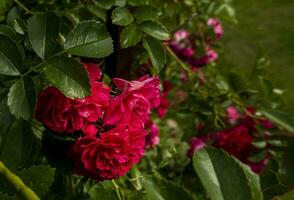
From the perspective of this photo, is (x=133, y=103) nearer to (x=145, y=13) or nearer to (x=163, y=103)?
(x=145, y=13)

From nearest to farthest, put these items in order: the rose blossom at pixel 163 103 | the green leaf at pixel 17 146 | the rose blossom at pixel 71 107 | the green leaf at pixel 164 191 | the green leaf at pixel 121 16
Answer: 1. the green leaf at pixel 164 191
2. the green leaf at pixel 17 146
3. the rose blossom at pixel 71 107
4. the green leaf at pixel 121 16
5. the rose blossom at pixel 163 103

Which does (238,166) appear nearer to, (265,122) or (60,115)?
(60,115)

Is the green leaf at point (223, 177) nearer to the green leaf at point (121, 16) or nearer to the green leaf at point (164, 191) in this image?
the green leaf at point (164, 191)

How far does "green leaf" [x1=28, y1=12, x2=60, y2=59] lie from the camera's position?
3.17 ft

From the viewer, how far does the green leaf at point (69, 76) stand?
3.03ft

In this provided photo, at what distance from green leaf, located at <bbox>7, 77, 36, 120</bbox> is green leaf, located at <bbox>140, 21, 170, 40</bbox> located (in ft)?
1.16

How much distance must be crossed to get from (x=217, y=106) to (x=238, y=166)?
1106 mm

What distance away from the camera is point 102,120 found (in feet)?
3.51

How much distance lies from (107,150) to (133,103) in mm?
98

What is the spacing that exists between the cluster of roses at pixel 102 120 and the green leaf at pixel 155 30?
0.53 ft

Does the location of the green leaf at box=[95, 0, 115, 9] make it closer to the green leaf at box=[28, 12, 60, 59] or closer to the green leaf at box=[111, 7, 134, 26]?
the green leaf at box=[111, 7, 134, 26]

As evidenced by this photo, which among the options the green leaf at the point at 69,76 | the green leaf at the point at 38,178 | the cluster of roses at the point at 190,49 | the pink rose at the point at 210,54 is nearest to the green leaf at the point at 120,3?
the green leaf at the point at 69,76

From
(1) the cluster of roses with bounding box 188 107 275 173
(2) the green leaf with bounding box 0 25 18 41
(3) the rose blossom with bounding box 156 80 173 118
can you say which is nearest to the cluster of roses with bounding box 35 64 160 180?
(2) the green leaf with bounding box 0 25 18 41

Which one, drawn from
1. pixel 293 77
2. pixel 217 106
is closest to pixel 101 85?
pixel 217 106
